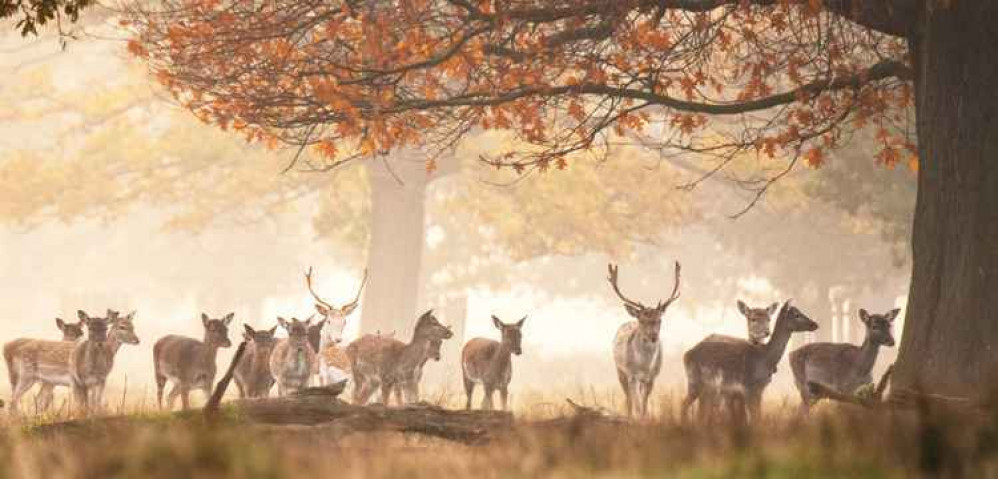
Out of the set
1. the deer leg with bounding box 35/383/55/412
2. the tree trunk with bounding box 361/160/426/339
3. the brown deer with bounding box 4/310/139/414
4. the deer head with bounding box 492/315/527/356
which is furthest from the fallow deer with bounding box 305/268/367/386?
the tree trunk with bounding box 361/160/426/339

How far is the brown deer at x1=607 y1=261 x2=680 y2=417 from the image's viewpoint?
630 inches

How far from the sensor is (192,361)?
1692 cm

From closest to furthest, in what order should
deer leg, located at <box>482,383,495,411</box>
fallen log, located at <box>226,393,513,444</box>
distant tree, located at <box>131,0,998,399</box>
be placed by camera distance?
fallen log, located at <box>226,393,513,444</box> < distant tree, located at <box>131,0,998,399</box> < deer leg, located at <box>482,383,495,411</box>

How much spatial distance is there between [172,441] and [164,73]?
737 centimetres

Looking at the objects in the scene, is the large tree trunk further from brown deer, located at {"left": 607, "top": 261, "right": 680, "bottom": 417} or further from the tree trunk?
the tree trunk

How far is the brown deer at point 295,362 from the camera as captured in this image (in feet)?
51.3

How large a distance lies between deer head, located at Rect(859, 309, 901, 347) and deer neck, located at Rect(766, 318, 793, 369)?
0.87 metres

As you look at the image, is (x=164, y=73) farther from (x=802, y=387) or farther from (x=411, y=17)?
(x=802, y=387)

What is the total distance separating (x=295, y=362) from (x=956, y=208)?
25.2 feet

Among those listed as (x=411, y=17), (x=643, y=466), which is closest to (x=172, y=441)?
(x=643, y=466)

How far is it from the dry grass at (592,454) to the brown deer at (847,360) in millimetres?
6784

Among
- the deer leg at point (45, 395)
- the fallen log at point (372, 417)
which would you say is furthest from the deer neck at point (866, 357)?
the deer leg at point (45, 395)

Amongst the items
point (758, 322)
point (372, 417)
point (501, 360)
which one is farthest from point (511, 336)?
point (372, 417)

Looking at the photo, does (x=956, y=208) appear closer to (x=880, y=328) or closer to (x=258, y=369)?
(x=880, y=328)
